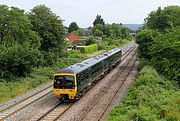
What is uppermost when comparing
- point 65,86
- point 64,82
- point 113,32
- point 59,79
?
point 113,32

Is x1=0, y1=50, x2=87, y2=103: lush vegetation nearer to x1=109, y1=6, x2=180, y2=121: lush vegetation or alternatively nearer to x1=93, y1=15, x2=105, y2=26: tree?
x1=109, y1=6, x2=180, y2=121: lush vegetation

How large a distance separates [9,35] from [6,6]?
344cm

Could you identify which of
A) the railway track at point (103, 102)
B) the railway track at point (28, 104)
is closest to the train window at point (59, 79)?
the railway track at point (28, 104)

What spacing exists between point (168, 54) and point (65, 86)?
634 inches

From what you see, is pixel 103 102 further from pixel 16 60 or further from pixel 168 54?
pixel 168 54

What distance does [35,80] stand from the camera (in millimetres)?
33781

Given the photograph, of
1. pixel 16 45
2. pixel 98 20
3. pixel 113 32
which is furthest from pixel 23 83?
pixel 98 20

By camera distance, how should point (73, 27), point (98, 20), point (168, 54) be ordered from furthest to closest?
point (98, 20) → point (73, 27) → point (168, 54)

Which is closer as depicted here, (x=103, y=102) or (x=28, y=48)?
(x=103, y=102)

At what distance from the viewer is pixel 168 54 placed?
3681 cm

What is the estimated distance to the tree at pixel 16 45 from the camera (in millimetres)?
32316

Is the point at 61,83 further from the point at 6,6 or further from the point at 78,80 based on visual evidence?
the point at 6,6

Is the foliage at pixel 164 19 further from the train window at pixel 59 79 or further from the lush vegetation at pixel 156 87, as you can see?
the train window at pixel 59 79

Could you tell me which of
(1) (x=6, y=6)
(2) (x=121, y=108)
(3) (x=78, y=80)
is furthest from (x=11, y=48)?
(2) (x=121, y=108)
